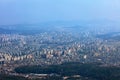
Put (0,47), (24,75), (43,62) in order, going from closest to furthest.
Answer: (24,75), (43,62), (0,47)

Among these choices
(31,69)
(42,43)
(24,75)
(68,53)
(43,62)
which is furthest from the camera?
(42,43)

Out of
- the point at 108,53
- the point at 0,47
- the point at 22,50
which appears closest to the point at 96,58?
the point at 108,53

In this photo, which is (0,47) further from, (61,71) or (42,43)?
(61,71)

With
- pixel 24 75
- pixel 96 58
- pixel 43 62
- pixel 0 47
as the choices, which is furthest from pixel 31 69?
pixel 0 47

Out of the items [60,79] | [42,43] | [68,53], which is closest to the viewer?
[60,79]

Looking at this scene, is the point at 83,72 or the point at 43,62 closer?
the point at 83,72

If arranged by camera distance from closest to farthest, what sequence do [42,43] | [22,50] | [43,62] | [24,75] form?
[24,75], [43,62], [22,50], [42,43]

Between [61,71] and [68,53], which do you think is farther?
[68,53]

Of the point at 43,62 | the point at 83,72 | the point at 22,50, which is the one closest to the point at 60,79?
the point at 83,72

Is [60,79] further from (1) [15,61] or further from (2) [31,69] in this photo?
(1) [15,61]
